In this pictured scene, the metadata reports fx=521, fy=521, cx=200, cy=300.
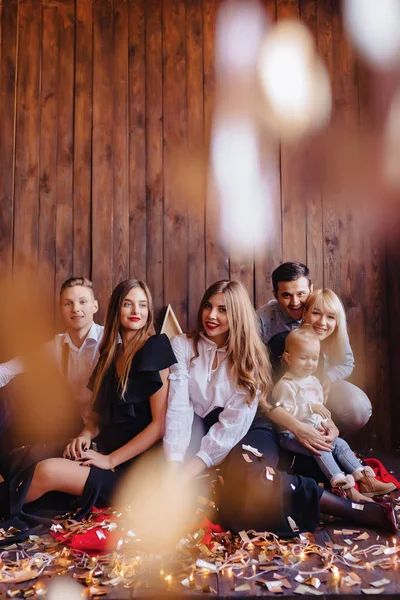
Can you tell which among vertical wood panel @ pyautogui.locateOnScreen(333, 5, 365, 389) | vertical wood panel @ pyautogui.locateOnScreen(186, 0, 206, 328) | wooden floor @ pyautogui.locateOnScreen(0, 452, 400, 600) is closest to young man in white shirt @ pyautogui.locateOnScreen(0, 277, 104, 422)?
vertical wood panel @ pyautogui.locateOnScreen(186, 0, 206, 328)

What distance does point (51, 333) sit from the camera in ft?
10.3

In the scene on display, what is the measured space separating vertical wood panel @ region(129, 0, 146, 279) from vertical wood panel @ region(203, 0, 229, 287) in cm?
39

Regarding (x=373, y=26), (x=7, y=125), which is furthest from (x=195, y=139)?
(x=373, y=26)

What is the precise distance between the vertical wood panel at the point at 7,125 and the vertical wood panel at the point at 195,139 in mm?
1095

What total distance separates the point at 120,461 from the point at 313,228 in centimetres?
189

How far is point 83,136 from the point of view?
324 centimetres

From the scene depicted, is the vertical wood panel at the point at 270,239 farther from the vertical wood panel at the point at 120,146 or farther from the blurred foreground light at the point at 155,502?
the blurred foreground light at the point at 155,502

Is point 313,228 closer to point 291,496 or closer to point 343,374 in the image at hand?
point 343,374

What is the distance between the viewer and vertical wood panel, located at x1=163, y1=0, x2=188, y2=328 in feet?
10.4

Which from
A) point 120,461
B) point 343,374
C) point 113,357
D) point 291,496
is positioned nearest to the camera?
point 291,496

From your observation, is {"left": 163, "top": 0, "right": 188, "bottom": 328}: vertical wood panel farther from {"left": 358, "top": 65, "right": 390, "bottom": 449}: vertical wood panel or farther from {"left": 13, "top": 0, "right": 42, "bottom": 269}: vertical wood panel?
{"left": 358, "top": 65, "right": 390, "bottom": 449}: vertical wood panel

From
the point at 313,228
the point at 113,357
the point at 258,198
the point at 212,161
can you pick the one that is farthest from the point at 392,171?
the point at 113,357

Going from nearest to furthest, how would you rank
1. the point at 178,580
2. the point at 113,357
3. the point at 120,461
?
the point at 178,580, the point at 120,461, the point at 113,357

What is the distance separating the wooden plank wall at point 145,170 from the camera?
3184 mm
